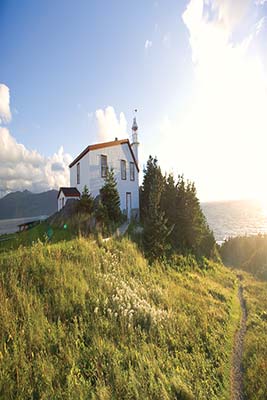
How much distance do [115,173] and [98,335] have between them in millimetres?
15955

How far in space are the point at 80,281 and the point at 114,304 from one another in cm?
142

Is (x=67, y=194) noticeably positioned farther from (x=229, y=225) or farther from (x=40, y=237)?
(x=229, y=225)

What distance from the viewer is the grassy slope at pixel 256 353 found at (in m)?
4.66

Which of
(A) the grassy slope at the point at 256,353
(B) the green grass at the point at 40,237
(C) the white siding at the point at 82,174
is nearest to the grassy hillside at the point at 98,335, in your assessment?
(A) the grassy slope at the point at 256,353

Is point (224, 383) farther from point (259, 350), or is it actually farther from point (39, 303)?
point (39, 303)

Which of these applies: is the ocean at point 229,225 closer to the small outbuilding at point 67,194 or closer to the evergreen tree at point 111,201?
the small outbuilding at point 67,194

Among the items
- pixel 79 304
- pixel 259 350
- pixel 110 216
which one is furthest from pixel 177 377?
pixel 110 216

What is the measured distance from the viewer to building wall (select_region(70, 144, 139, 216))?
1745cm

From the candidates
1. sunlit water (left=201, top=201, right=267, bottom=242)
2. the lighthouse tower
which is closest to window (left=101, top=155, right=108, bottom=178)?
the lighthouse tower

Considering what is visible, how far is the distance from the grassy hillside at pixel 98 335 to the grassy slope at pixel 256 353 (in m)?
0.54

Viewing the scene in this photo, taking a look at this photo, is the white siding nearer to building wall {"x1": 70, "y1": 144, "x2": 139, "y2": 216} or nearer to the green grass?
building wall {"x1": 70, "y1": 144, "x2": 139, "y2": 216}

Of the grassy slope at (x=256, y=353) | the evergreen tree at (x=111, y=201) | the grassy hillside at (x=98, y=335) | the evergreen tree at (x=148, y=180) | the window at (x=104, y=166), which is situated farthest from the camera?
the evergreen tree at (x=148, y=180)

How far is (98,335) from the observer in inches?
187

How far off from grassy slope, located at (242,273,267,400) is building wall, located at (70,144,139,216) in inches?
533
